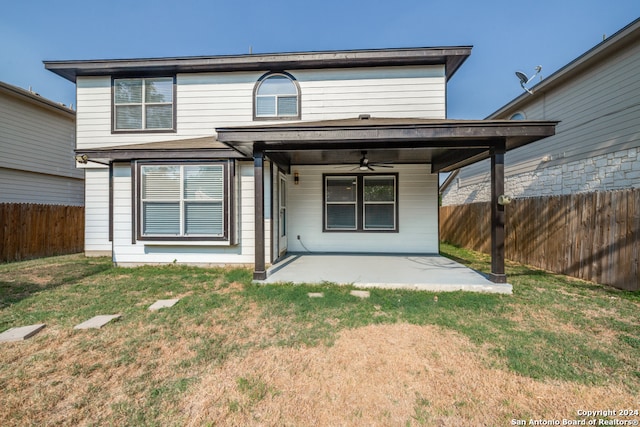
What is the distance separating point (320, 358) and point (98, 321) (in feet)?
9.36

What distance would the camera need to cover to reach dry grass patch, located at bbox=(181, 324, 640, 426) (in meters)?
1.86

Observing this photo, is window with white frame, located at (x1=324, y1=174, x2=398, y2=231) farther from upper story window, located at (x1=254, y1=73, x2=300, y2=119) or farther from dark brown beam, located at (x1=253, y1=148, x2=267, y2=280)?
dark brown beam, located at (x1=253, y1=148, x2=267, y2=280)

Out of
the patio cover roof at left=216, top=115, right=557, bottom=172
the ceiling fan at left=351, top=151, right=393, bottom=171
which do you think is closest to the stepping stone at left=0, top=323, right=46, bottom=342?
the patio cover roof at left=216, top=115, right=557, bottom=172

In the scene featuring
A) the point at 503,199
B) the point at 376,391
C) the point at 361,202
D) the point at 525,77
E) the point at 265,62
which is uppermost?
the point at 525,77

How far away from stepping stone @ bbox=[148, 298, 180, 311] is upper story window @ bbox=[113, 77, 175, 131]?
16.7 ft

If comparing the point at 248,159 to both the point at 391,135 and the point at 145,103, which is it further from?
the point at 145,103

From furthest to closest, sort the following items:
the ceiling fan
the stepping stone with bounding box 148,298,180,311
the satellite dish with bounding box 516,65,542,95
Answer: the satellite dish with bounding box 516,65,542,95
the ceiling fan
the stepping stone with bounding box 148,298,180,311

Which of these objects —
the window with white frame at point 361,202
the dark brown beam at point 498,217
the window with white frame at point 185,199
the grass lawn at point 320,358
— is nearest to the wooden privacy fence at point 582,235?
the grass lawn at point 320,358

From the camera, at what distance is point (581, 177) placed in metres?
7.23

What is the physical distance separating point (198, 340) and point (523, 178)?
1127 centimetres

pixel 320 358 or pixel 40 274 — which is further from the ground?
pixel 40 274

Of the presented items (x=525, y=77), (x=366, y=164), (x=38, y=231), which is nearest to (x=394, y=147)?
(x=366, y=164)

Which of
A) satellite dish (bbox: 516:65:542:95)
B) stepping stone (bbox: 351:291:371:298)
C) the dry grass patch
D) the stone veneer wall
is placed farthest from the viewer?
satellite dish (bbox: 516:65:542:95)

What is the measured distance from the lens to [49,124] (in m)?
9.89
